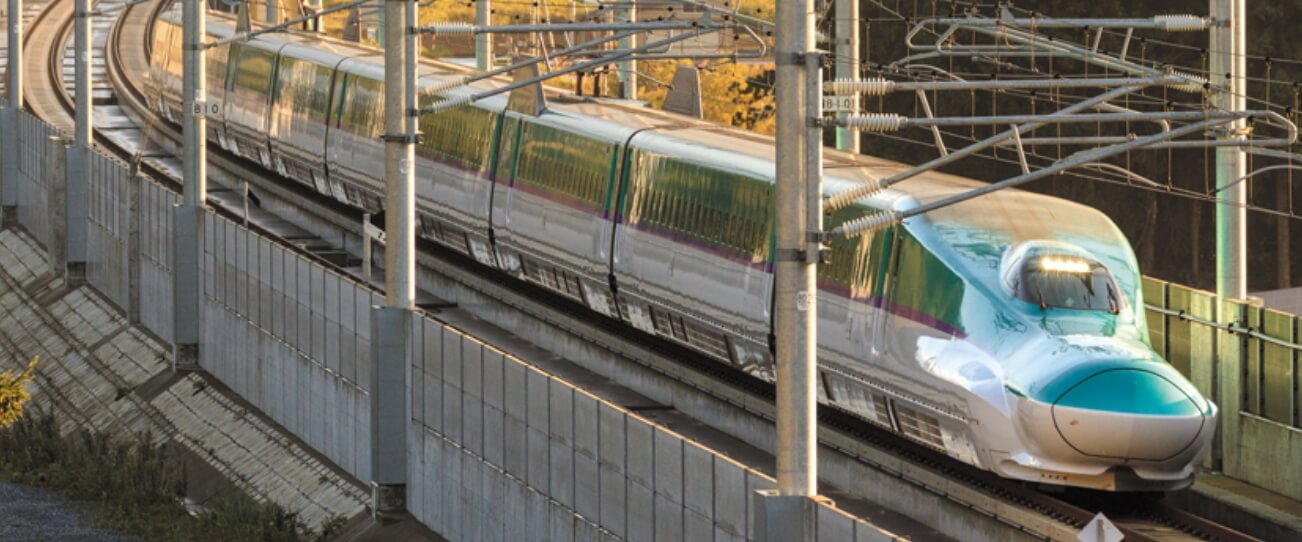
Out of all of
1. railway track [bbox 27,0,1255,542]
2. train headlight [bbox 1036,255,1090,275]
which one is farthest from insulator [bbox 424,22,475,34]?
train headlight [bbox 1036,255,1090,275]

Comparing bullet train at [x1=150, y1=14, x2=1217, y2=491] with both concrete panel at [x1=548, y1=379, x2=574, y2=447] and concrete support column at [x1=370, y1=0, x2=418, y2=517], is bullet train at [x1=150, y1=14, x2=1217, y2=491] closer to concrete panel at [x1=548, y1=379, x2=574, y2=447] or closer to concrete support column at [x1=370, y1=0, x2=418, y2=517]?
concrete panel at [x1=548, y1=379, x2=574, y2=447]

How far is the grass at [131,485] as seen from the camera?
118 feet

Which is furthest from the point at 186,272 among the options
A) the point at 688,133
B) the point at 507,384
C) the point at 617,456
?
the point at 617,456

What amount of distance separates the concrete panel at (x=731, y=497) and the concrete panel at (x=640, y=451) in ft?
5.38

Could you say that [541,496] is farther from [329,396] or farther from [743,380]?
[329,396]

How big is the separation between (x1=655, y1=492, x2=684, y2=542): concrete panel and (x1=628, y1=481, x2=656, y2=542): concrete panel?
11 cm

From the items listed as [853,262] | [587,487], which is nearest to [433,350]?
[587,487]

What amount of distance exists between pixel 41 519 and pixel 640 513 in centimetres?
1542

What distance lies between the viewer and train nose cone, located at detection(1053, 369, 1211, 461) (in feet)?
83.0

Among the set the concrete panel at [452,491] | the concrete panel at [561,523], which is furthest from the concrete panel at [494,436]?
the concrete panel at [561,523]

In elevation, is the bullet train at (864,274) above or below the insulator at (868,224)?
below

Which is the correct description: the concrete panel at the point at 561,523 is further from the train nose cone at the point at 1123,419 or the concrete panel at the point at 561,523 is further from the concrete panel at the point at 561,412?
the train nose cone at the point at 1123,419

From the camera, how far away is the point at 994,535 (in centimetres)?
2583

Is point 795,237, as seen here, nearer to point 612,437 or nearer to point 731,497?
point 731,497
